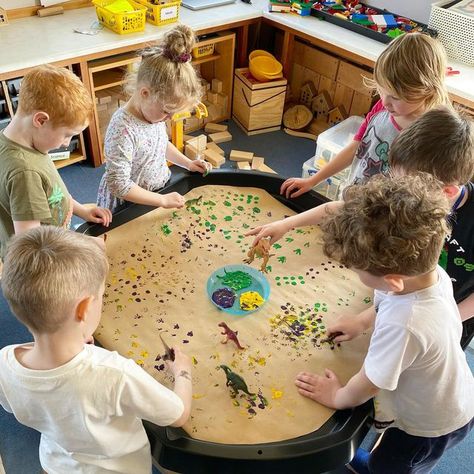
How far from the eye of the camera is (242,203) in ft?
5.28

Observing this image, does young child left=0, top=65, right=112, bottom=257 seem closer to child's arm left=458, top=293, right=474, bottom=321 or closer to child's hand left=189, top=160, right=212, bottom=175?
child's hand left=189, top=160, right=212, bottom=175

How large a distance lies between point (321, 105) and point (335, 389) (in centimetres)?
255

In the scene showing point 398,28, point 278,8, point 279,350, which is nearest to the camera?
point 279,350

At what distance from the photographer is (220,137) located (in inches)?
122

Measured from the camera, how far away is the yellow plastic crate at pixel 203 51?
2882 mm

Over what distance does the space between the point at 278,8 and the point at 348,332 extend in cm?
237

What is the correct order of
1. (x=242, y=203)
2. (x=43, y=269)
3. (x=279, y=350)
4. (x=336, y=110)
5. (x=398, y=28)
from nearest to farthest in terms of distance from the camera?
(x=43, y=269) → (x=279, y=350) → (x=242, y=203) → (x=398, y=28) → (x=336, y=110)

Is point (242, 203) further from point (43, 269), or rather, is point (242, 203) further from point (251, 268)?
point (43, 269)

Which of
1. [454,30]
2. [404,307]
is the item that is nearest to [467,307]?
[404,307]

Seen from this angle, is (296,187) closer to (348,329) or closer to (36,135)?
(348,329)

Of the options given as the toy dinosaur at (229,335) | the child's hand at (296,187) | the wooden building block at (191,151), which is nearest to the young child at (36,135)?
the toy dinosaur at (229,335)

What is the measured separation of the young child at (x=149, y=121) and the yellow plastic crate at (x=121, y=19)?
1.10 m

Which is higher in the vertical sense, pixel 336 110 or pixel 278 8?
pixel 278 8

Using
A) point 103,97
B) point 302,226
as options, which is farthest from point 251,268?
point 103,97
